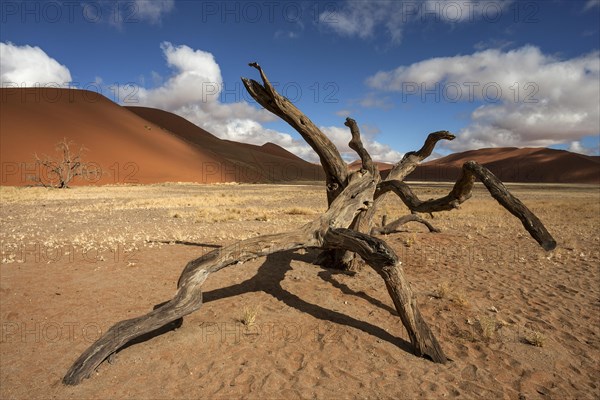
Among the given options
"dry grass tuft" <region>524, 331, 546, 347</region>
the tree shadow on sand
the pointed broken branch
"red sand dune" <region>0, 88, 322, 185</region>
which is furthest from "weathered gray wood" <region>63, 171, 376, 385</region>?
"red sand dune" <region>0, 88, 322, 185</region>

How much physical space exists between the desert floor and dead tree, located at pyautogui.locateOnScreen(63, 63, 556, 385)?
32 cm

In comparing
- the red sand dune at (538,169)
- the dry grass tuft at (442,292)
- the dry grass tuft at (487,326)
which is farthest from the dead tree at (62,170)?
the red sand dune at (538,169)

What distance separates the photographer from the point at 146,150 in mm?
58219

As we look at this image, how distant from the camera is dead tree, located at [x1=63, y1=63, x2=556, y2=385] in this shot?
12.2 feet

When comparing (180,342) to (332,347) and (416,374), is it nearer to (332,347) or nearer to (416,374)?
(332,347)

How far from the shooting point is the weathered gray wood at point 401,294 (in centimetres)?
404

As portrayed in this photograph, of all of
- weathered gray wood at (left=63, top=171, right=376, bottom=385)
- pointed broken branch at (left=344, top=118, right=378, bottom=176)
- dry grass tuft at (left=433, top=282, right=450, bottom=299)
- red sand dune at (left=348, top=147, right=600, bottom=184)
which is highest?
red sand dune at (left=348, top=147, right=600, bottom=184)

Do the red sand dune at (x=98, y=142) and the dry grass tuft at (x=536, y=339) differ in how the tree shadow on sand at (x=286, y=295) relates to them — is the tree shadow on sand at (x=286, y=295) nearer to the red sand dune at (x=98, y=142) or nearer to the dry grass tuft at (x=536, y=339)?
the dry grass tuft at (x=536, y=339)

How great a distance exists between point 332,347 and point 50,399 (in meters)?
2.87

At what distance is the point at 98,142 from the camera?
51.4 m

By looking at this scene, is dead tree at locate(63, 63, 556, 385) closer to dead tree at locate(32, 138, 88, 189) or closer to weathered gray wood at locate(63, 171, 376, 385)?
weathered gray wood at locate(63, 171, 376, 385)

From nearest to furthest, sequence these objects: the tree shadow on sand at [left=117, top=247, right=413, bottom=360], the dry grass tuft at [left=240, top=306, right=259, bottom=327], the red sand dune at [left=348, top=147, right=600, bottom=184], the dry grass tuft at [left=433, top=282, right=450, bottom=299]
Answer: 1. the tree shadow on sand at [left=117, top=247, right=413, bottom=360]
2. the dry grass tuft at [left=240, top=306, right=259, bottom=327]
3. the dry grass tuft at [left=433, top=282, right=450, bottom=299]
4. the red sand dune at [left=348, top=147, right=600, bottom=184]

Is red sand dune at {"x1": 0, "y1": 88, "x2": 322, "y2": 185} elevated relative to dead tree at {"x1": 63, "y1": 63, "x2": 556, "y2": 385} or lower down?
elevated

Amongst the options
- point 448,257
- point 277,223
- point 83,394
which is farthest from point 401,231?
point 83,394
